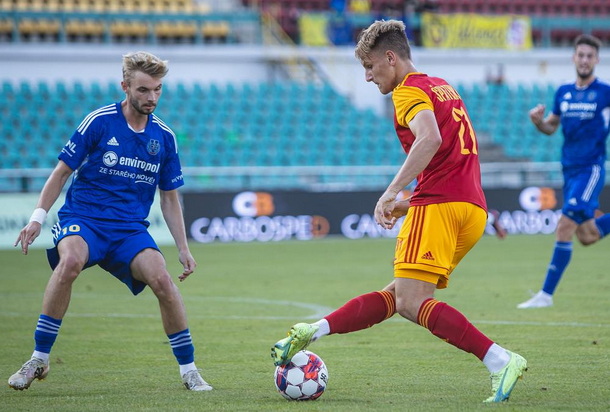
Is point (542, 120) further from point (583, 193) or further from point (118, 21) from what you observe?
point (118, 21)

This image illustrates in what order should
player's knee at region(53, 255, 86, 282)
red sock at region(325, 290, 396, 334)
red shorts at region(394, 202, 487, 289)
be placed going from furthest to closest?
player's knee at region(53, 255, 86, 282), red sock at region(325, 290, 396, 334), red shorts at region(394, 202, 487, 289)

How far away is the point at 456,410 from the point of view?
17.0 feet

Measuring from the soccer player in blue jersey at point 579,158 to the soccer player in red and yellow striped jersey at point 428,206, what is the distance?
187 inches

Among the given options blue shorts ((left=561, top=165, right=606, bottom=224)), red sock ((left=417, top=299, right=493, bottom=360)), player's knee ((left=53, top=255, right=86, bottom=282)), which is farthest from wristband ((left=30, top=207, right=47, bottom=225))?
blue shorts ((left=561, top=165, right=606, bottom=224))

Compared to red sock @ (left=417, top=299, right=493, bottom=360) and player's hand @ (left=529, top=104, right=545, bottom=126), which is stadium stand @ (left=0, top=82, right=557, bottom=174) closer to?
player's hand @ (left=529, top=104, right=545, bottom=126)

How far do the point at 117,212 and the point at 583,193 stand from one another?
5568 mm

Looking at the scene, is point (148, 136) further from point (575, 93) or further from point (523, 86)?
point (523, 86)

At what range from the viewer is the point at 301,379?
224 inches

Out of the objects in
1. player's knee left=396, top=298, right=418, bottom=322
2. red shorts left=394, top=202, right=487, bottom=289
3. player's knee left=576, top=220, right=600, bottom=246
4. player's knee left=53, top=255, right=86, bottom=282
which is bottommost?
player's knee left=576, top=220, right=600, bottom=246

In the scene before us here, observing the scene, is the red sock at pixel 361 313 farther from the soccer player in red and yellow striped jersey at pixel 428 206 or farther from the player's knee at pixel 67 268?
the player's knee at pixel 67 268

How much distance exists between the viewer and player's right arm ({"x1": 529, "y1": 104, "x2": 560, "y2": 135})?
29.9ft

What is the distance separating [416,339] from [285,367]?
2804 mm

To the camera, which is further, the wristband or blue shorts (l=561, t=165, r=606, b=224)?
blue shorts (l=561, t=165, r=606, b=224)

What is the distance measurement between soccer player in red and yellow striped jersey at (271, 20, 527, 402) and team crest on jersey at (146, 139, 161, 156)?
4.66 ft
